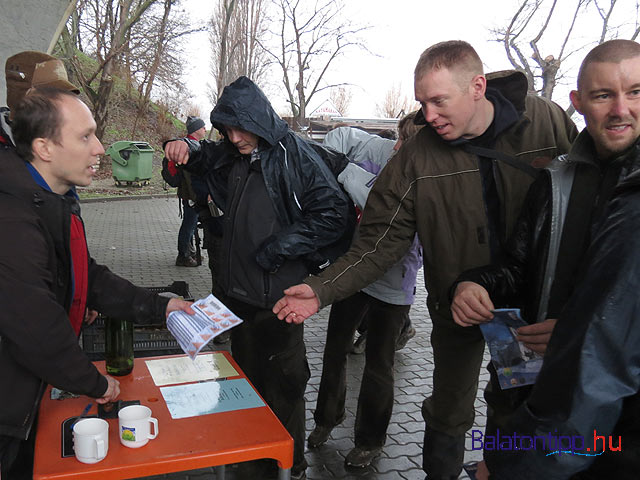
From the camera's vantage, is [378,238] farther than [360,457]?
No

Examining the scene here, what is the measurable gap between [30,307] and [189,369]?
0.83 m

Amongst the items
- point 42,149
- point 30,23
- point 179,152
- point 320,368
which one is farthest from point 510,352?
point 30,23

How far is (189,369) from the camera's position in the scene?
2346 millimetres

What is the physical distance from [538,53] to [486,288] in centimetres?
1658

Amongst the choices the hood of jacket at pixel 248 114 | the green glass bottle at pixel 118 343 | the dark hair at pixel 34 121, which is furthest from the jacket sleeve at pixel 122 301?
the hood of jacket at pixel 248 114

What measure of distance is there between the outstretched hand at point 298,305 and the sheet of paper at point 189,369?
33 cm

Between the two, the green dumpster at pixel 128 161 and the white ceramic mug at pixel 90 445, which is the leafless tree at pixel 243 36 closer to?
the green dumpster at pixel 128 161

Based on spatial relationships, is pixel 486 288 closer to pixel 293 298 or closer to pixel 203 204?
pixel 293 298

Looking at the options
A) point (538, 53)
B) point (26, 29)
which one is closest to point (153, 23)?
point (538, 53)

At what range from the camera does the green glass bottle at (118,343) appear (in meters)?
2.32

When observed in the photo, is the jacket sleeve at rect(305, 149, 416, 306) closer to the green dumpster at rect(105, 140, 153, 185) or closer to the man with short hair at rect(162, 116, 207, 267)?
the man with short hair at rect(162, 116, 207, 267)

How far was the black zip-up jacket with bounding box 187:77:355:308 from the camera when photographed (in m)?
2.79

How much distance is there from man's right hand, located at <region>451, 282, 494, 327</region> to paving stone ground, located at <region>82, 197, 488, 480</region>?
61.8 inches

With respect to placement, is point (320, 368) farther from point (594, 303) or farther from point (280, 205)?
point (594, 303)
